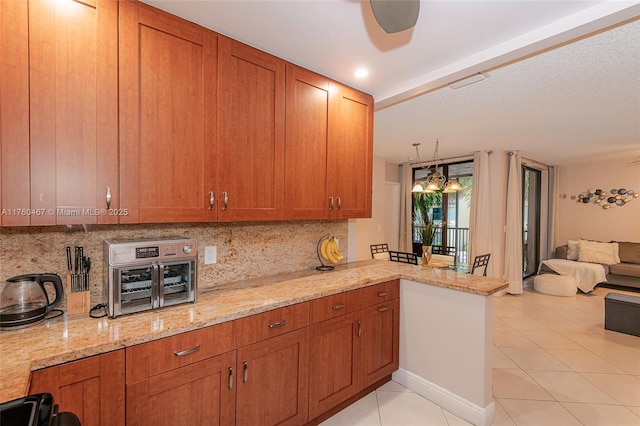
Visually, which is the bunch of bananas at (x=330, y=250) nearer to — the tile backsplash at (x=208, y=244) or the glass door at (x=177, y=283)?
the tile backsplash at (x=208, y=244)

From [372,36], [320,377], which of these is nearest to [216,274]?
[320,377]

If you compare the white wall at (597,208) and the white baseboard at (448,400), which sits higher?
the white wall at (597,208)

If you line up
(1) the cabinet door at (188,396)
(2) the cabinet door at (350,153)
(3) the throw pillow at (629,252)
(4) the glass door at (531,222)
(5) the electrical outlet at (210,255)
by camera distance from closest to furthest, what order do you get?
(1) the cabinet door at (188,396)
(5) the electrical outlet at (210,255)
(2) the cabinet door at (350,153)
(3) the throw pillow at (629,252)
(4) the glass door at (531,222)

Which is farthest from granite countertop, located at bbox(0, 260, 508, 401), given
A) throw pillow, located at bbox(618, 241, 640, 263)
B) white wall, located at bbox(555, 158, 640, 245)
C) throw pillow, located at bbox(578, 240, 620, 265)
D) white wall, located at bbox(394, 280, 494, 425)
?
white wall, located at bbox(555, 158, 640, 245)

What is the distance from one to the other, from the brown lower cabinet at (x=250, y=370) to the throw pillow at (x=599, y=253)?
5.78 meters

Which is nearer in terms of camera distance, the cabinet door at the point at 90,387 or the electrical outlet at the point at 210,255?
the cabinet door at the point at 90,387

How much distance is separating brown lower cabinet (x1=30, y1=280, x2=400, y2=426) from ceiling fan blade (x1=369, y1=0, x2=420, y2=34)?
159 cm

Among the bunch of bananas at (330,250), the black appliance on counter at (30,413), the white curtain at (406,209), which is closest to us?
the black appliance on counter at (30,413)

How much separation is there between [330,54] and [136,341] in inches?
81.3

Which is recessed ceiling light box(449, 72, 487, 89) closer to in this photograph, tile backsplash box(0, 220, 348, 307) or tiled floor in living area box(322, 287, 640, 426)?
tile backsplash box(0, 220, 348, 307)

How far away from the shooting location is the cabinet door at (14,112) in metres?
1.27

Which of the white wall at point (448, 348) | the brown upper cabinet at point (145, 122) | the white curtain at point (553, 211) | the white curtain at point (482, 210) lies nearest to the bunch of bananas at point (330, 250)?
the brown upper cabinet at point (145, 122)

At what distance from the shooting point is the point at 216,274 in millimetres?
2193

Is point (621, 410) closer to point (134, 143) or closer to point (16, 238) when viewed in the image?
point (134, 143)
